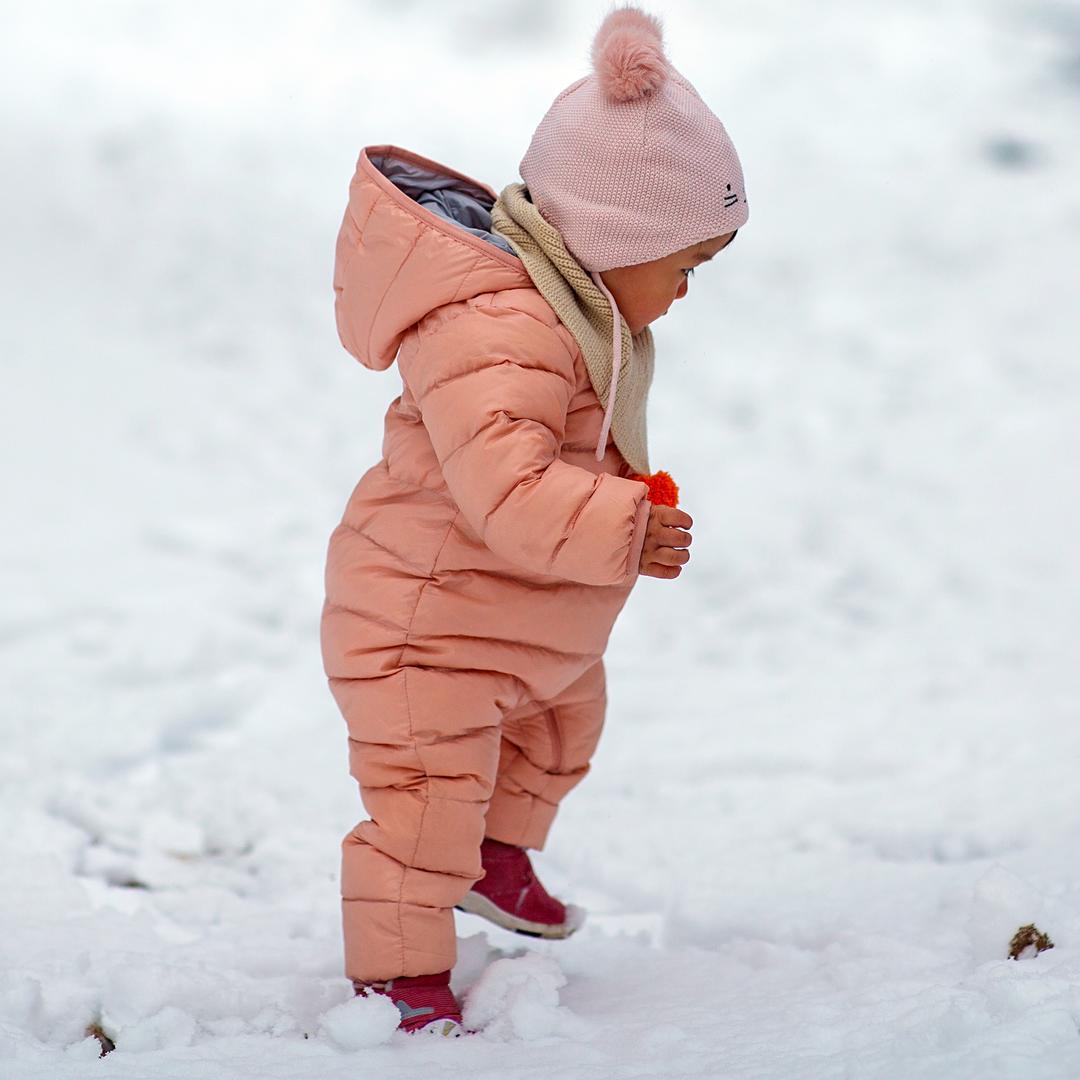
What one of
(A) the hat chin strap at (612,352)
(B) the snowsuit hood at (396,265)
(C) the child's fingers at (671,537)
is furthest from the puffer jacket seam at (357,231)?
(C) the child's fingers at (671,537)

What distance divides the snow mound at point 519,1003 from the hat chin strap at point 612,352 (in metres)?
0.56

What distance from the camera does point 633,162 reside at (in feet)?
4.62

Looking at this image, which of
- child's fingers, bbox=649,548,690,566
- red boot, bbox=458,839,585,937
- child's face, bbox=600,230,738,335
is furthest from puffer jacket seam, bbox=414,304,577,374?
red boot, bbox=458,839,585,937

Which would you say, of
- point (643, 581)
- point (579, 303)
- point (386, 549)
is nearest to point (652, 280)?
point (579, 303)

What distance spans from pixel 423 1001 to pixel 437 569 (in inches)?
17.4

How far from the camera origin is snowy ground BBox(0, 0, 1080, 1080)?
1.53 metres

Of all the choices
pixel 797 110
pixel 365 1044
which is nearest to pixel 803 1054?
pixel 365 1044

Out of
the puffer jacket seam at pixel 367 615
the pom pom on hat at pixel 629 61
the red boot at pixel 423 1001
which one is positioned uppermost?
the pom pom on hat at pixel 629 61

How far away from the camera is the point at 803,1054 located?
1.26 m

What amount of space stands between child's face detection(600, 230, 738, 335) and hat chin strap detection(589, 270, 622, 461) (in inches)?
0.6

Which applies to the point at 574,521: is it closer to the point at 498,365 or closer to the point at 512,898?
the point at 498,365

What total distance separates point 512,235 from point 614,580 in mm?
384

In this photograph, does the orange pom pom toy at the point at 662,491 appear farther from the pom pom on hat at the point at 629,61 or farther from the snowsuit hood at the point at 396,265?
the pom pom on hat at the point at 629,61

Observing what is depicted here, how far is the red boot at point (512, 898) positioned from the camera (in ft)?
5.65
